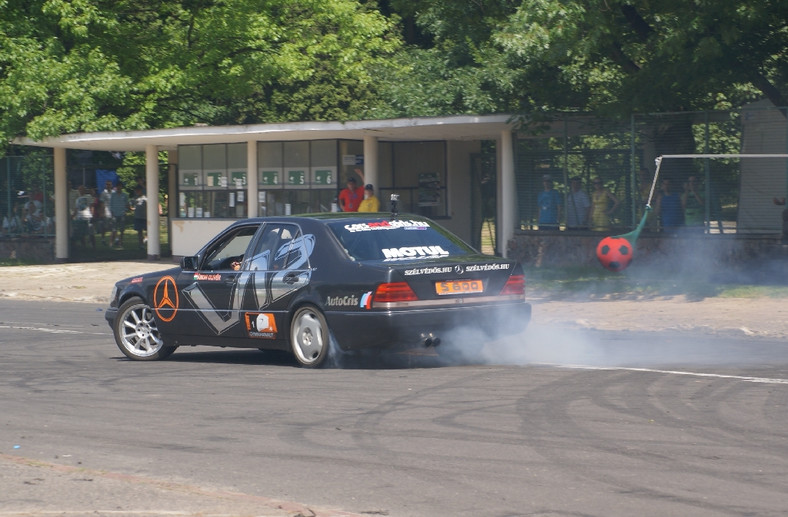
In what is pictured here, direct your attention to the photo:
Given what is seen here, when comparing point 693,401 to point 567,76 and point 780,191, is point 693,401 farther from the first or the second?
point 567,76

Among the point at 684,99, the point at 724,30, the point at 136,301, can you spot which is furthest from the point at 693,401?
the point at 684,99

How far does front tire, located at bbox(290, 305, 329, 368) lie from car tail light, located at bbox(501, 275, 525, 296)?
172 centimetres

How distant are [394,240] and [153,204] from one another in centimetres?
1970

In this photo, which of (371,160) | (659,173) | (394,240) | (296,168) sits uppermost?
(371,160)

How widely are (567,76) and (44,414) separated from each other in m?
15.2

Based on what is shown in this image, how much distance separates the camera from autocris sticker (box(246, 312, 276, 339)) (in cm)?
1119

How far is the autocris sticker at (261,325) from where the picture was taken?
11188 mm

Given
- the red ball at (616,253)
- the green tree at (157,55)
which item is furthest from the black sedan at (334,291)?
the green tree at (157,55)

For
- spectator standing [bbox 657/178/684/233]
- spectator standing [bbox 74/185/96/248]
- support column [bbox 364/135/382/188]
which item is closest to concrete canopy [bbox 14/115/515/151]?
support column [bbox 364/135/382/188]

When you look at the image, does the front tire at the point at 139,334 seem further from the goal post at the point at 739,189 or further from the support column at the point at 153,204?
the support column at the point at 153,204

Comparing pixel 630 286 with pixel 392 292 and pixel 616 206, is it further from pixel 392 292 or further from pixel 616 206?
pixel 392 292

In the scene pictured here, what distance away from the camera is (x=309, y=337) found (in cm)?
1102

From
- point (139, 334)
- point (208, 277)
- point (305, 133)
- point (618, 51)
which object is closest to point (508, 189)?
point (618, 51)

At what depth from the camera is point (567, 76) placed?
72.4ft
